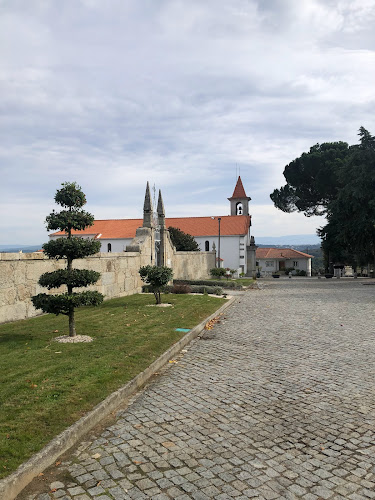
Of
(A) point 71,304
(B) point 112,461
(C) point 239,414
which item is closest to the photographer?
(B) point 112,461

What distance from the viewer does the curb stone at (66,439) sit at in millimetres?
3303

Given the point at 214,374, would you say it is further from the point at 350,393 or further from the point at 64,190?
the point at 64,190

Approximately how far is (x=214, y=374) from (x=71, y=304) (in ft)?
10.6

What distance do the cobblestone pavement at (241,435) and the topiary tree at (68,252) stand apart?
246 centimetres

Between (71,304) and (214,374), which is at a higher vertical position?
(71,304)

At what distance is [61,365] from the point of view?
6.43 metres

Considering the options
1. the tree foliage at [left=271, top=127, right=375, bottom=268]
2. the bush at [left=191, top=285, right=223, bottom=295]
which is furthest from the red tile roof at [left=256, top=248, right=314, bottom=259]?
the bush at [left=191, top=285, right=223, bottom=295]

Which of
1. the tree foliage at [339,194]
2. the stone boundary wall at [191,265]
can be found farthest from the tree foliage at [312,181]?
the stone boundary wall at [191,265]

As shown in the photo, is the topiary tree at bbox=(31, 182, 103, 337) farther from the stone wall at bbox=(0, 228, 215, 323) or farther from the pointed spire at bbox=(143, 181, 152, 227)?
the pointed spire at bbox=(143, 181, 152, 227)

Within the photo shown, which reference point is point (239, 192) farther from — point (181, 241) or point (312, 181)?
point (181, 241)

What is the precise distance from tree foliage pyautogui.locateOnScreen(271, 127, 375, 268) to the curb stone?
2932 centimetres

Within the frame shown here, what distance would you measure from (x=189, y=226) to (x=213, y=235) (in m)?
5.54

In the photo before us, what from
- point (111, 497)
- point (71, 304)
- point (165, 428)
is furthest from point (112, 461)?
point (71, 304)

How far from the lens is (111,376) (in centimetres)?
600
